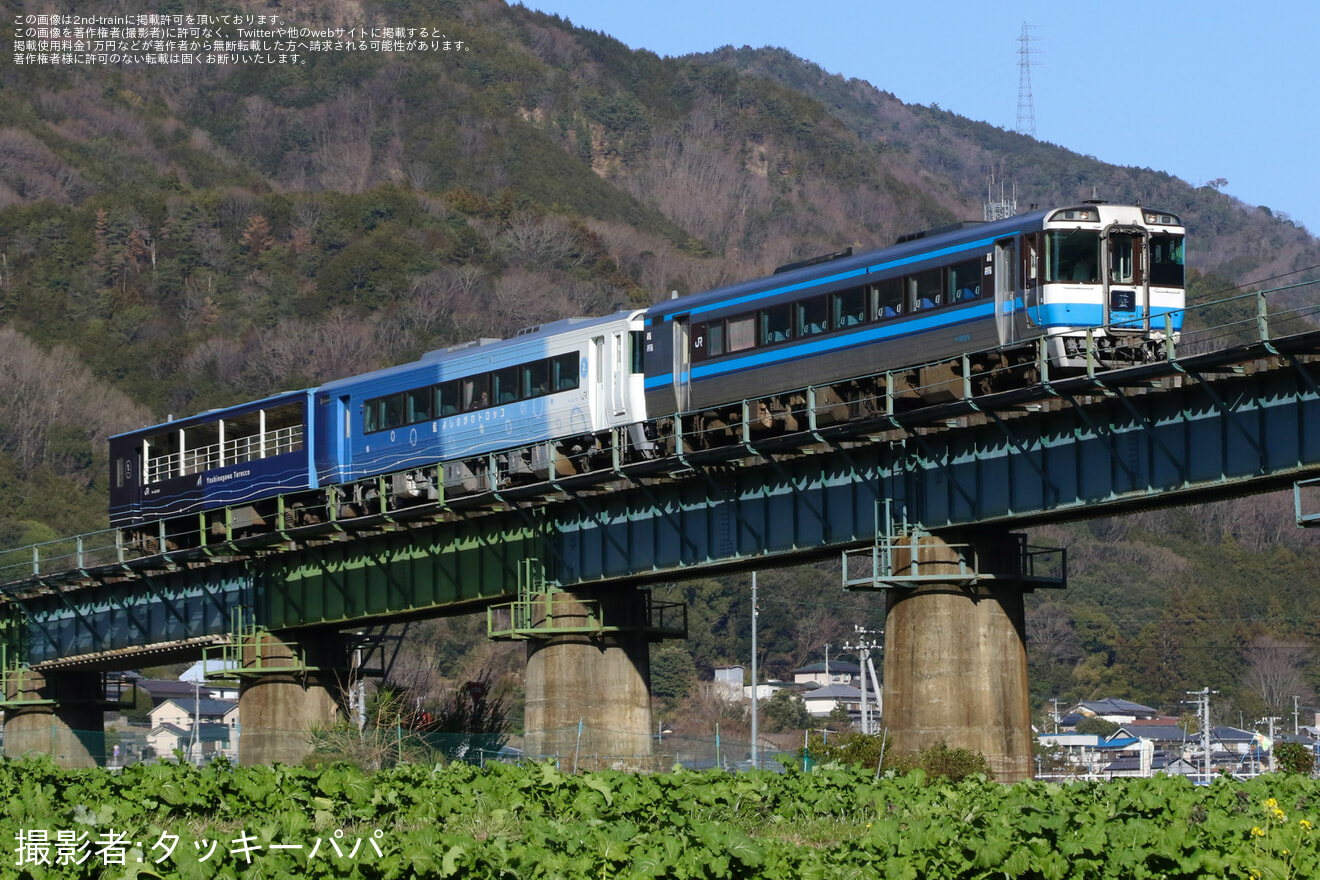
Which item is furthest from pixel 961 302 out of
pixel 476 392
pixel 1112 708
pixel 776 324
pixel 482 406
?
pixel 1112 708

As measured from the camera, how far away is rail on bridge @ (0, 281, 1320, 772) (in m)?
37.8

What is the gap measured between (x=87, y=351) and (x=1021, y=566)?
16071 centimetres

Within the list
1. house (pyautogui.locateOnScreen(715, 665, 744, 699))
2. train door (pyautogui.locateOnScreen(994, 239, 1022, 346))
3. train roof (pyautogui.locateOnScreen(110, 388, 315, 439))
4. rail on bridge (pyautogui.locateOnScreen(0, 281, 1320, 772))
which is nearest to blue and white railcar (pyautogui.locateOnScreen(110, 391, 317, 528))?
train roof (pyautogui.locateOnScreen(110, 388, 315, 439))

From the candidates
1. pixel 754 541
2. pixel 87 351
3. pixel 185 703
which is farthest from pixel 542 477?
pixel 87 351

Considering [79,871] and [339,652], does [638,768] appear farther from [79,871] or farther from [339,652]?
[79,871]

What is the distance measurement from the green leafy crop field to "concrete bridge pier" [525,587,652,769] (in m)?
14.3

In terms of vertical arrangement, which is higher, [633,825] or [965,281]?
[965,281]

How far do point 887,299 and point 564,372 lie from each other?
440 inches

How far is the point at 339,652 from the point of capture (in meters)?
62.4

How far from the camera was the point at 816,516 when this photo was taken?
149ft

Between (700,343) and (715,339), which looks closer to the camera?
(715,339)

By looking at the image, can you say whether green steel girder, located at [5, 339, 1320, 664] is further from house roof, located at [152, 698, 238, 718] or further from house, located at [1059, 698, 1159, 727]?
house, located at [1059, 698, 1159, 727]

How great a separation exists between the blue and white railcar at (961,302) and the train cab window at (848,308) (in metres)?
0.02

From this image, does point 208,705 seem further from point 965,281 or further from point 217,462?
point 965,281
